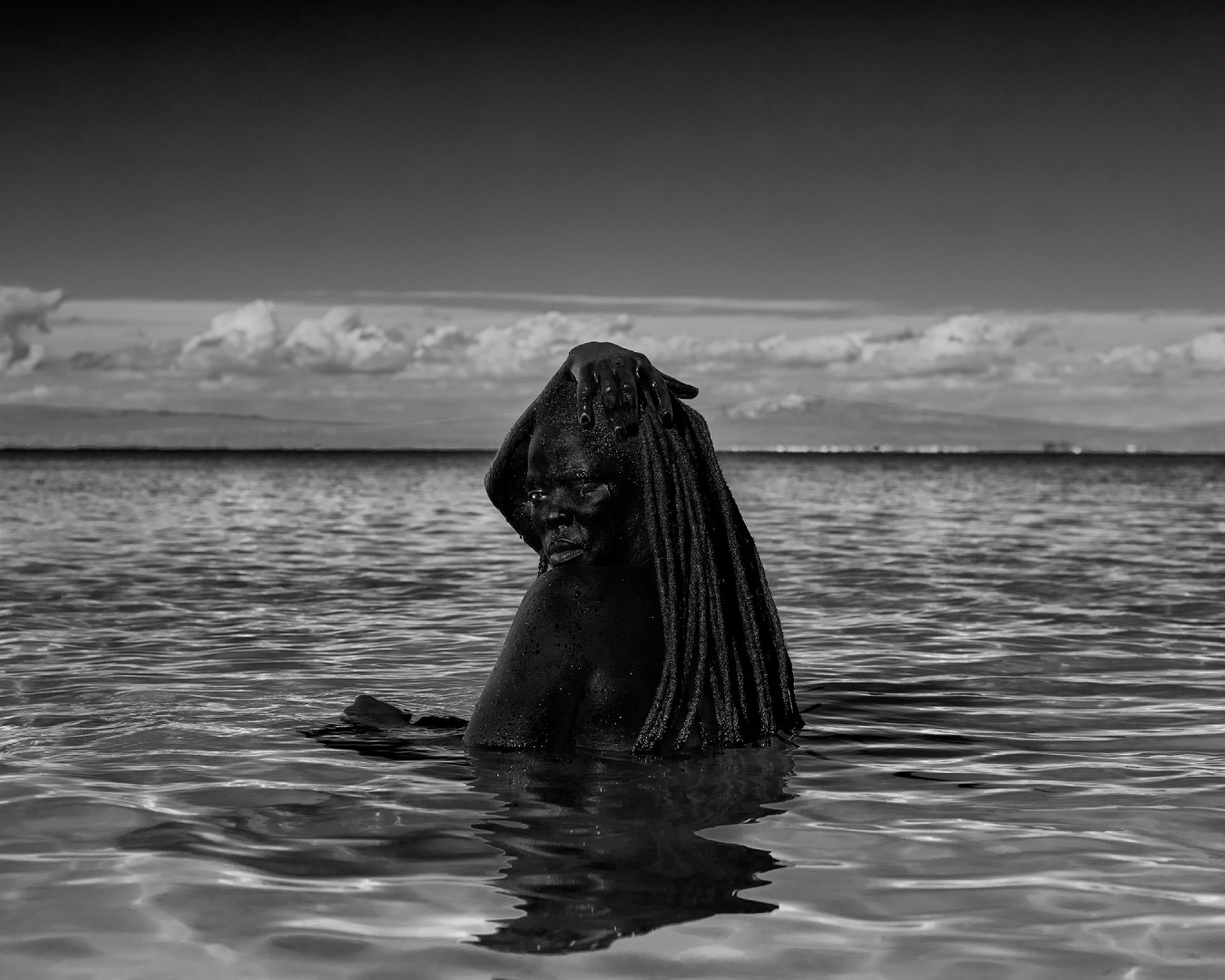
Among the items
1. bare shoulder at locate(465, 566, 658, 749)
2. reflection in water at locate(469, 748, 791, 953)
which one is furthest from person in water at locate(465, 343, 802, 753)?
reflection in water at locate(469, 748, 791, 953)

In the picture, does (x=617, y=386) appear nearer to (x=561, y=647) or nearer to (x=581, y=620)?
(x=581, y=620)

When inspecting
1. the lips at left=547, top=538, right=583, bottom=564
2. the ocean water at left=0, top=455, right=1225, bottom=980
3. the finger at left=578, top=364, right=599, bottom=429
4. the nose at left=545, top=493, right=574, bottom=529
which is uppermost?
the finger at left=578, top=364, right=599, bottom=429

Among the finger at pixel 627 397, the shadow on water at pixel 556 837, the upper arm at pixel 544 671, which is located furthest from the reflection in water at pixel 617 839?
the finger at pixel 627 397

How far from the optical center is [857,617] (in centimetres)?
1305

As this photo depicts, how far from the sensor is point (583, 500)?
6.11 m

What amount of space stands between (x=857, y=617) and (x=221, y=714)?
6704 mm

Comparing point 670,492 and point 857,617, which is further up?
point 670,492

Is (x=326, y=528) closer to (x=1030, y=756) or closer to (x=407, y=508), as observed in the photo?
(x=407, y=508)

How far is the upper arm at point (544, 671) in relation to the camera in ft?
19.5

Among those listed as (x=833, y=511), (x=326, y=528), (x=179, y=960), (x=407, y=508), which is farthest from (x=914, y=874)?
(x=407, y=508)

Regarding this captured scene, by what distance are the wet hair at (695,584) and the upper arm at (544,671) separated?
0.32 metres

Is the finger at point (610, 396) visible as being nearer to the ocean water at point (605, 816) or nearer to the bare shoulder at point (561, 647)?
the bare shoulder at point (561, 647)

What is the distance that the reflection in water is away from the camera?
4324mm

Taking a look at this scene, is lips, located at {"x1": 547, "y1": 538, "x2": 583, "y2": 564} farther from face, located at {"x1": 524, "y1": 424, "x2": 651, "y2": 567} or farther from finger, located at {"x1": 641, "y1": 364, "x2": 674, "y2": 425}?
finger, located at {"x1": 641, "y1": 364, "x2": 674, "y2": 425}
